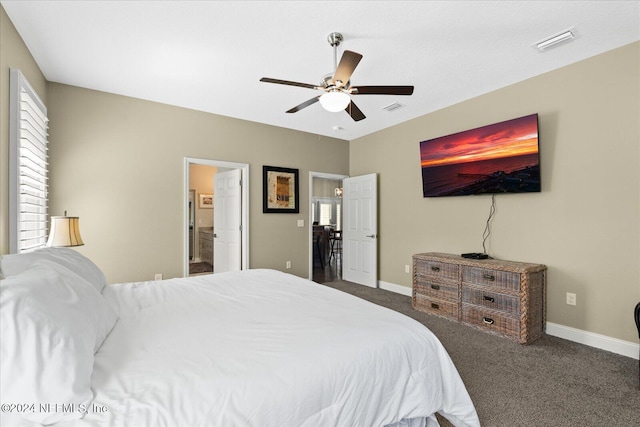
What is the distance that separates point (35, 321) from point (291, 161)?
14.5ft

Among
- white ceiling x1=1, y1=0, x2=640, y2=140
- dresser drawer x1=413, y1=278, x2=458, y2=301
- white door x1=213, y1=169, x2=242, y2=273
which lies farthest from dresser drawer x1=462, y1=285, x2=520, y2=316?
white door x1=213, y1=169, x2=242, y2=273

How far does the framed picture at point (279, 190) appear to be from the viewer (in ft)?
15.9

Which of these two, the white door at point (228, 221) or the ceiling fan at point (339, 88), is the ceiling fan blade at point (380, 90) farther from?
the white door at point (228, 221)

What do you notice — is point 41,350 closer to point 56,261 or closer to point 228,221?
point 56,261

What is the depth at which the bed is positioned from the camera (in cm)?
89

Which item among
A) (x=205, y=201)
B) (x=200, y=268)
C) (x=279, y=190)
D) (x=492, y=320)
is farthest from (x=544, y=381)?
(x=205, y=201)

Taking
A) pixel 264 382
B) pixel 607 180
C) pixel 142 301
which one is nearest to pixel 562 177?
pixel 607 180

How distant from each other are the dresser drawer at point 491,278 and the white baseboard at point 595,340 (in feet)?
2.27

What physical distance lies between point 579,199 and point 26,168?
16.7 ft

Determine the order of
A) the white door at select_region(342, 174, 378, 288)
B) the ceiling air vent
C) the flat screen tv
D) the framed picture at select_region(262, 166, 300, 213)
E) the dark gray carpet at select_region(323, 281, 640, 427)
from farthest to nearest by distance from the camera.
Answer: the white door at select_region(342, 174, 378, 288) < the framed picture at select_region(262, 166, 300, 213) < the ceiling air vent < the flat screen tv < the dark gray carpet at select_region(323, 281, 640, 427)

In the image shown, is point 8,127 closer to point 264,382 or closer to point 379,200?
point 264,382

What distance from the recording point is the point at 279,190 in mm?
4988

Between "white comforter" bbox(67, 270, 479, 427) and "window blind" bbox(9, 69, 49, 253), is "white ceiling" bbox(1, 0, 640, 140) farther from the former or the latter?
"white comforter" bbox(67, 270, 479, 427)

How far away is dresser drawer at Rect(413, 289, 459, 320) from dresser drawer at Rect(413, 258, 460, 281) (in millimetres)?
289
